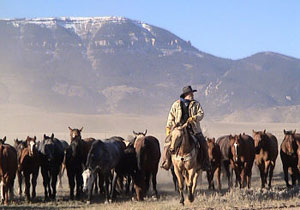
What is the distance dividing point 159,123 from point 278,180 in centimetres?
7370

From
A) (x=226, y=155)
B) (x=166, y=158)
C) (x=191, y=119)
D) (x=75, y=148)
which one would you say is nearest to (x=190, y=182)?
(x=166, y=158)

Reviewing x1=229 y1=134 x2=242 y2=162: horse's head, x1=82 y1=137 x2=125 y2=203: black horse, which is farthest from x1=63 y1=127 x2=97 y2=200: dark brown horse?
x1=229 y1=134 x2=242 y2=162: horse's head

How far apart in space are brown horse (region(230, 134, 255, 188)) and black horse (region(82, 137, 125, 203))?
14.1 feet

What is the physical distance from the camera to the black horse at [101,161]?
18375 millimetres

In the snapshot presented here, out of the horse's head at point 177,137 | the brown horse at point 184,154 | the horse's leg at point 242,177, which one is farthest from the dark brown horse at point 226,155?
the horse's head at point 177,137

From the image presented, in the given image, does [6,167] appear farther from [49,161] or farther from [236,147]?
[236,147]

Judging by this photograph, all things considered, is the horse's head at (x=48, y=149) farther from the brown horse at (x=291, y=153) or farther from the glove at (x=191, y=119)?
the brown horse at (x=291, y=153)

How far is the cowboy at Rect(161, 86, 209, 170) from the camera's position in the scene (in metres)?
15.5

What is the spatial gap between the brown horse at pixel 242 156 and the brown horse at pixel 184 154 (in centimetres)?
617

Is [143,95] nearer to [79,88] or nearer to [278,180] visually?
[79,88]

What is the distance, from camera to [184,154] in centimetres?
1514

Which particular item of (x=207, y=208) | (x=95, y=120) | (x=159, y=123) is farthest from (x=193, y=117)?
(x=95, y=120)

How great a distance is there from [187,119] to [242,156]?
21.3 ft

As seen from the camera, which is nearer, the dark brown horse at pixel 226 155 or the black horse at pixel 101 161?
the black horse at pixel 101 161
